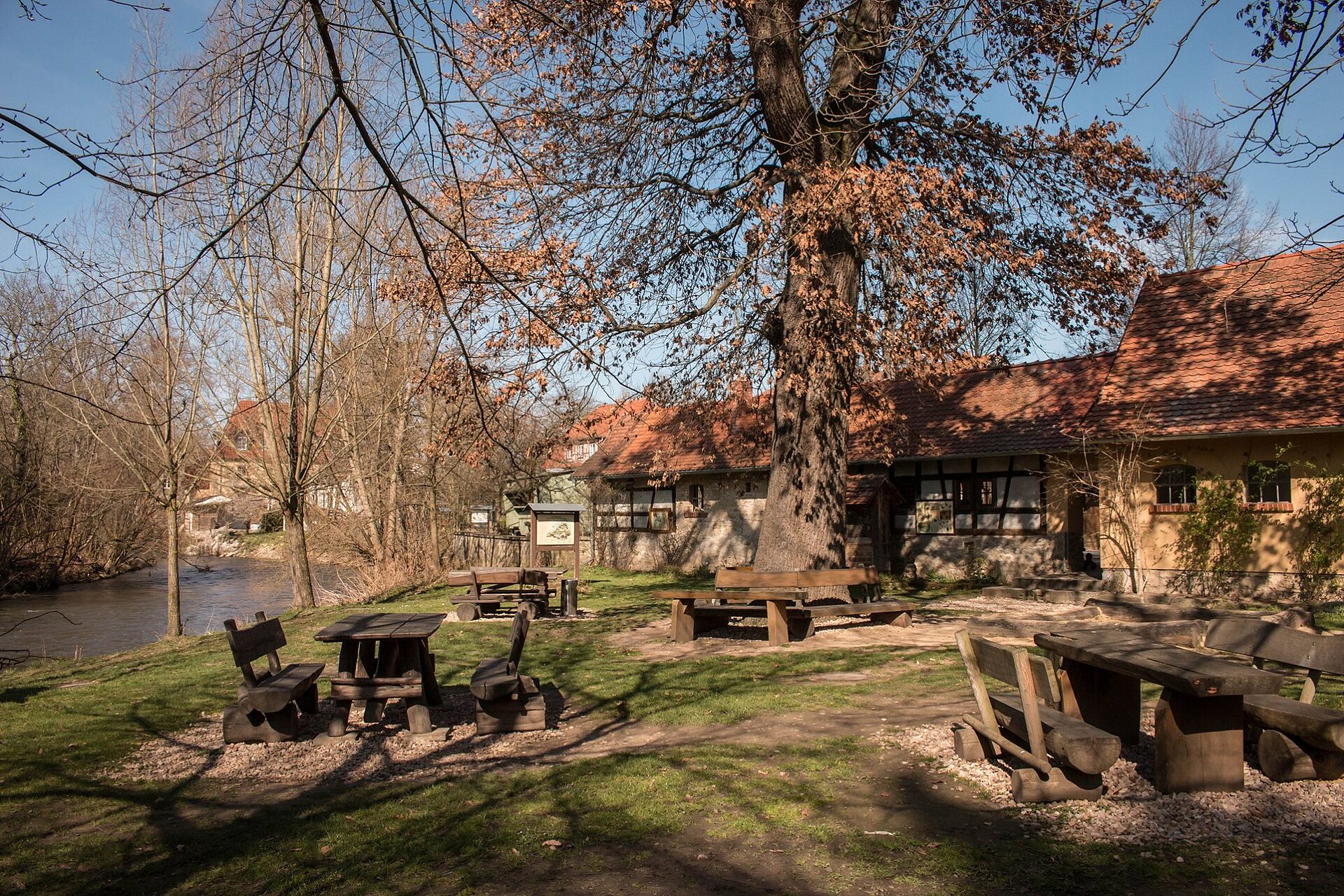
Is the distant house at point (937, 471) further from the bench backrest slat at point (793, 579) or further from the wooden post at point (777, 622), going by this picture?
the wooden post at point (777, 622)

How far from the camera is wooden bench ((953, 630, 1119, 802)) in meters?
4.76

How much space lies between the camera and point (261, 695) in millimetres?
6594

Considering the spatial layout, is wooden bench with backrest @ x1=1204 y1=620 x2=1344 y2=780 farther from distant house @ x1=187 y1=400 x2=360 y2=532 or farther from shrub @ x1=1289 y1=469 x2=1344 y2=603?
distant house @ x1=187 y1=400 x2=360 y2=532

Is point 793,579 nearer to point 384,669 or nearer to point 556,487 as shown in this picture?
point 384,669

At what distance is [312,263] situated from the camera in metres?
19.7

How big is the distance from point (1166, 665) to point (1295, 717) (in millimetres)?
733

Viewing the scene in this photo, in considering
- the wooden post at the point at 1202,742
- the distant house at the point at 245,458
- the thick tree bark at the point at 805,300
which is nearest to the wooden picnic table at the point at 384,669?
the wooden post at the point at 1202,742

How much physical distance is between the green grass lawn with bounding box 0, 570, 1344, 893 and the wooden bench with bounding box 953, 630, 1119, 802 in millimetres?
339

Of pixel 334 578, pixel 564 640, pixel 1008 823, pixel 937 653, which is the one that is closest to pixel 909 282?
pixel 937 653

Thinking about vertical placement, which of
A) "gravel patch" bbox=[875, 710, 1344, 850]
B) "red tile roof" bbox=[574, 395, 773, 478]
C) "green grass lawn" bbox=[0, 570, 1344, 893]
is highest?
"red tile roof" bbox=[574, 395, 773, 478]

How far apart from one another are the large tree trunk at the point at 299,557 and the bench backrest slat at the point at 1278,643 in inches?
671

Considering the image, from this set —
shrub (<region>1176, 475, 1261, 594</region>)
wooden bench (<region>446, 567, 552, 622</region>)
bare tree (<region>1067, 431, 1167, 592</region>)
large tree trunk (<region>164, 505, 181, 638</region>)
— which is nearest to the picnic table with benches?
wooden bench (<region>446, 567, 552, 622</region>)

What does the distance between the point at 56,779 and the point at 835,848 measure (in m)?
4.96

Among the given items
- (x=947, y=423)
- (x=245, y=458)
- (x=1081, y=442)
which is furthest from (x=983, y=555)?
(x=245, y=458)
